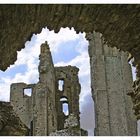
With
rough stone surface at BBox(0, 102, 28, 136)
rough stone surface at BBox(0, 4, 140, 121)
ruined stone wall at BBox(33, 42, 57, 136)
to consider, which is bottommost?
rough stone surface at BBox(0, 102, 28, 136)

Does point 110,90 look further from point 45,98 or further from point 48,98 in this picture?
point 45,98

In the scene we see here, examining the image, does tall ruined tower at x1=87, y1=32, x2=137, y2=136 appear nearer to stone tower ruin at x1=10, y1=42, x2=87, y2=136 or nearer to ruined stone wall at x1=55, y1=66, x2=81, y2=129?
stone tower ruin at x1=10, y1=42, x2=87, y2=136

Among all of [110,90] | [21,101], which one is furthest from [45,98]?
[21,101]

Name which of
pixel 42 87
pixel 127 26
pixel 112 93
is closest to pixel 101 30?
pixel 127 26

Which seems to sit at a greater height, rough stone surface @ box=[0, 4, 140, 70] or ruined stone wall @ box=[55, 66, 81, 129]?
ruined stone wall @ box=[55, 66, 81, 129]

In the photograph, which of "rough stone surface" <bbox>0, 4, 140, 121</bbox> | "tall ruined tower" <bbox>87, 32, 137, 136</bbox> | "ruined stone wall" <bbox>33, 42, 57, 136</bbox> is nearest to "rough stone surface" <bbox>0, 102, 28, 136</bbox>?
"rough stone surface" <bbox>0, 4, 140, 121</bbox>

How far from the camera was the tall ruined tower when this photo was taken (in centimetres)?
2292

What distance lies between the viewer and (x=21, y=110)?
27.8 m

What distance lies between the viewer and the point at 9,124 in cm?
634

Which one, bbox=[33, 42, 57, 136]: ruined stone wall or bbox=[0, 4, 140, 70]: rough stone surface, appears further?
bbox=[33, 42, 57, 136]: ruined stone wall

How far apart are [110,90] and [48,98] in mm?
4213

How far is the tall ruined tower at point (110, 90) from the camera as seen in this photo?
22.9 m

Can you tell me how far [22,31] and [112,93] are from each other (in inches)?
761

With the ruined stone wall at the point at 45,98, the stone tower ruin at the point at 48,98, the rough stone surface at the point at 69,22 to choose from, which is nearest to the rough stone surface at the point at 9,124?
the rough stone surface at the point at 69,22
